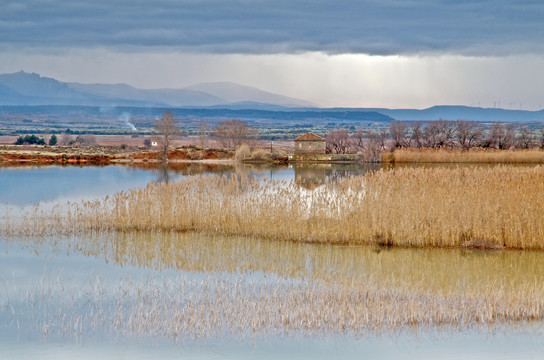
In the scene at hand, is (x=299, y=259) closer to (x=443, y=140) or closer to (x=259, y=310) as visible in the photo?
(x=259, y=310)

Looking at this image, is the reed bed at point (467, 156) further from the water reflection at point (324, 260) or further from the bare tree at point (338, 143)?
the water reflection at point (324, 260)

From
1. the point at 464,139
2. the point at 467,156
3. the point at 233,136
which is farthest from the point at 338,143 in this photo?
the point at 467,156

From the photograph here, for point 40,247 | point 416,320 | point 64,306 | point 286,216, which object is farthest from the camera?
point 286,216

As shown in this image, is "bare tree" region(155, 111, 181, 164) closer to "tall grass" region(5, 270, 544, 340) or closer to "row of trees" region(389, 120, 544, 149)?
"row of trees" region(389, 120, 544, 149)

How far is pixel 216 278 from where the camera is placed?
11836mm

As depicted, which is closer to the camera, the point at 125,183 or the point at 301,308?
the point at 301,308

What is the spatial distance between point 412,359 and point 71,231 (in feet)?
34.8

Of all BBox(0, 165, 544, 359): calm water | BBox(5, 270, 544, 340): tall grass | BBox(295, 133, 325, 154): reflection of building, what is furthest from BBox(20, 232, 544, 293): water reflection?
BBox(295, 133, 325, 154): reflection of building

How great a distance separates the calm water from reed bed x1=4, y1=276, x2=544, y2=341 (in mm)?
62

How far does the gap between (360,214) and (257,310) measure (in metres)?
6.60

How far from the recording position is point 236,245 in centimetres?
1491

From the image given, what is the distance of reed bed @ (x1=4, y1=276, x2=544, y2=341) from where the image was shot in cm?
876

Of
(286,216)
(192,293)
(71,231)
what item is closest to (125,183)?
(71,231)

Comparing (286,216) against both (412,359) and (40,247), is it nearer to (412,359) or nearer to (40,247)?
(40,247)
